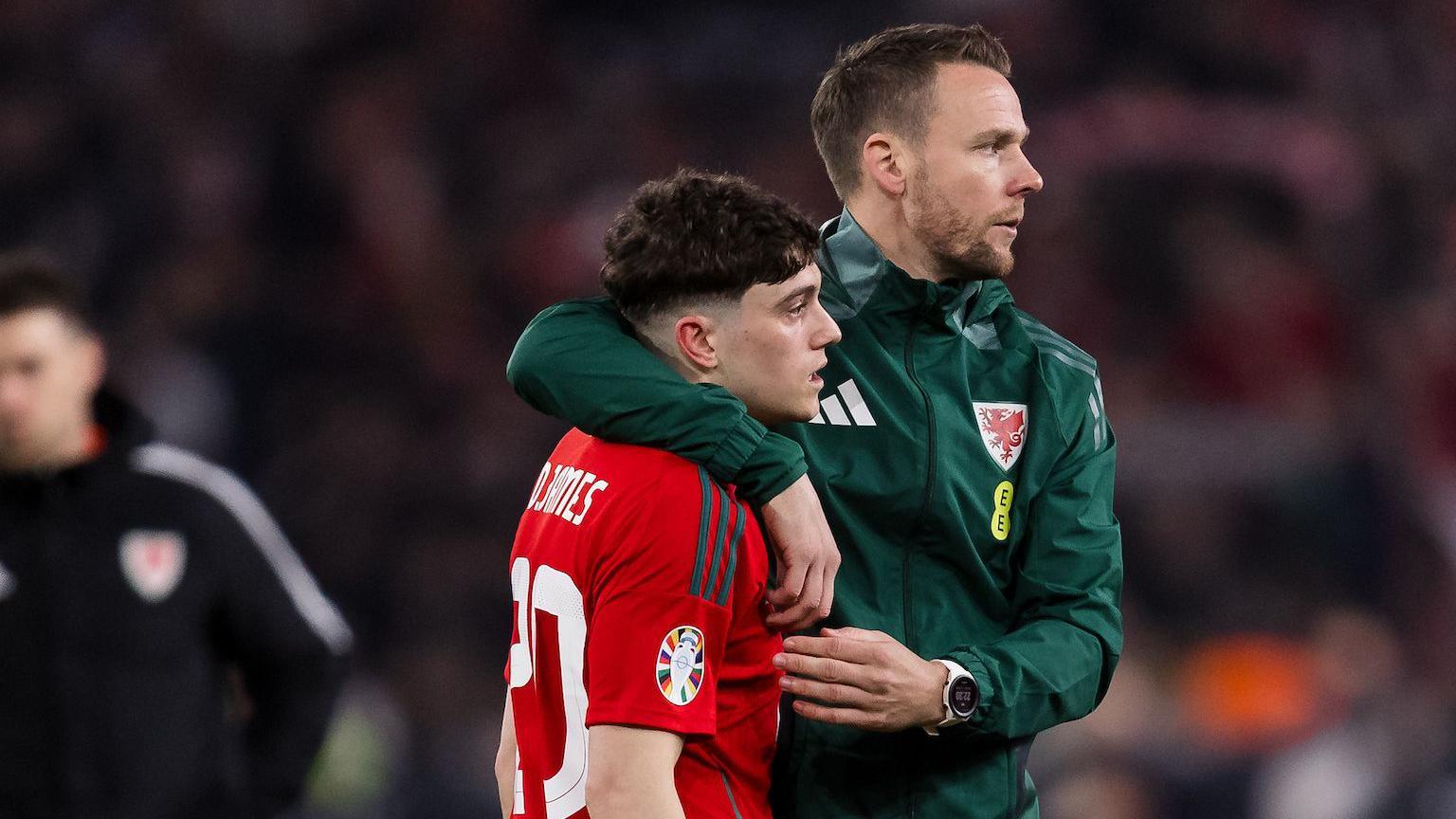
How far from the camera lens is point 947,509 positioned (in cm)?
267

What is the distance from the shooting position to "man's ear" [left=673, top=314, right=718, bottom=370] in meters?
2.45

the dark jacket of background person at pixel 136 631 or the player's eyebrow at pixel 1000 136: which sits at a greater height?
the player's eyebrow at pixel 1000 136

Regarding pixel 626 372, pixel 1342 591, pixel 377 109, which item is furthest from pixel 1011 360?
pixel 377 109

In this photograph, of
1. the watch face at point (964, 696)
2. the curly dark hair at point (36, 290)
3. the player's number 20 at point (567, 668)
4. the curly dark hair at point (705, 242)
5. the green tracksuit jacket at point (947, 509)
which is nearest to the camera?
the player's number 20 at point (567, 668)

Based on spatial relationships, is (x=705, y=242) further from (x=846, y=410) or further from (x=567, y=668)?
(x=567, y=668)

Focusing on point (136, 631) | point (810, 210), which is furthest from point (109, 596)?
point (810, 210)

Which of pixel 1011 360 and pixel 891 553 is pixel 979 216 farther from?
pixel 891 553

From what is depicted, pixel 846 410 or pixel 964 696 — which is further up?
pixel 846 410

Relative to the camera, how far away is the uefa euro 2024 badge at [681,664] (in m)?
2.17

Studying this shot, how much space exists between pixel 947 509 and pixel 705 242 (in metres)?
0.60

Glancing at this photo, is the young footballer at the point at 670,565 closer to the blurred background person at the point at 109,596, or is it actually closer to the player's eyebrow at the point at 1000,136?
the player's eyebrow at the point at 1000,136

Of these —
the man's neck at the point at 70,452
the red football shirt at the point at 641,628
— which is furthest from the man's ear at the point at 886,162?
the man's neck at the point at 70,452

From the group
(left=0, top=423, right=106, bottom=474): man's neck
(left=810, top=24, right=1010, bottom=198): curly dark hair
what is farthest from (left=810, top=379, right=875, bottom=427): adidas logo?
(left=0, top=423, right=106, bottom=474): man's neck

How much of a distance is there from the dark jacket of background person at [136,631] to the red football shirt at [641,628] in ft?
4.89
